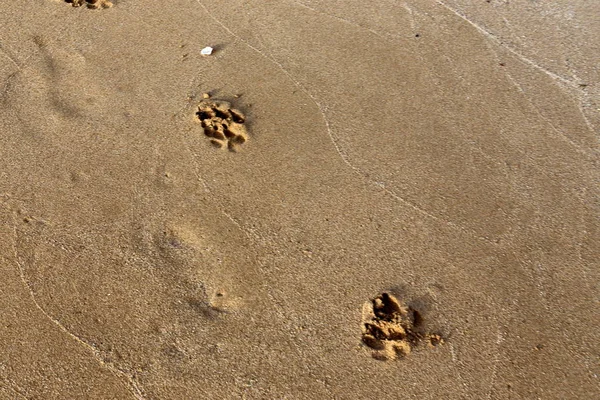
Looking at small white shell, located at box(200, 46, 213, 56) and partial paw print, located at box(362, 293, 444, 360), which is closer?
partial paw print, located at box(362, 293, 444, 360)

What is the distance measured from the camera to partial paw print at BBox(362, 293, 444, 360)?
2256mm

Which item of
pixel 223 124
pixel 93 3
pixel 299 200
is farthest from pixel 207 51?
pixel 299 200

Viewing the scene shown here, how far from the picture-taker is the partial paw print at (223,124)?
2990 mm

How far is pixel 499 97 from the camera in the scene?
3.28 m

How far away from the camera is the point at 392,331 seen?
7.50ft

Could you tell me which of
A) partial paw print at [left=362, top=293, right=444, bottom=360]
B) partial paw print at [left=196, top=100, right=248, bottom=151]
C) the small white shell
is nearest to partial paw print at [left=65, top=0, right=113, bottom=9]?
the small white shell

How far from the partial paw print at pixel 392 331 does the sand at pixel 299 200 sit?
0.01 m

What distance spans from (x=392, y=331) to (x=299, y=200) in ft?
2.52

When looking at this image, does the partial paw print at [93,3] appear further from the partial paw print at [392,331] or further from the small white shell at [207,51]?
the partial paw print at [392,331]

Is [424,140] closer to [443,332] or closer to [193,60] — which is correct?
[443,332]

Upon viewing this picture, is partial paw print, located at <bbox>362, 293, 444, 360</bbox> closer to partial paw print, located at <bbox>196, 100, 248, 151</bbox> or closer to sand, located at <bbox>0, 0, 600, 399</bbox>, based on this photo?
sand, located at <bbox>0, 0, 600, 399</bbox>

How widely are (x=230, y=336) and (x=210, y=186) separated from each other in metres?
0.79

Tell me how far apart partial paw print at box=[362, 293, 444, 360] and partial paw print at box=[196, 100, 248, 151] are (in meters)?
1.12

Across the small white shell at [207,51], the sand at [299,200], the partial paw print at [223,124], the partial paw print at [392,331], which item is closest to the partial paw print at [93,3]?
the sand at [299,200]
